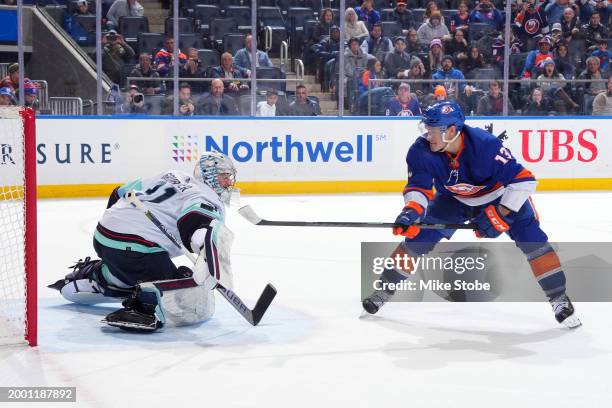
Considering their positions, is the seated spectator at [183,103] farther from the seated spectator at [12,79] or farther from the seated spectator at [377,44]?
the seated spectator at [377,44]

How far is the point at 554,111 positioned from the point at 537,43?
80 centimetres

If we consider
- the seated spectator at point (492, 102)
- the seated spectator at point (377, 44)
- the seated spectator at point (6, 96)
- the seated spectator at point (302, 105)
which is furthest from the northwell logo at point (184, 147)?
the seated spectator at point (492, 102)

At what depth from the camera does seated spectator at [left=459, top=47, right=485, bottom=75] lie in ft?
33.0

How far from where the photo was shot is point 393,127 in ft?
32.7

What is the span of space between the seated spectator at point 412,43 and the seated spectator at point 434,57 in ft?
0.41

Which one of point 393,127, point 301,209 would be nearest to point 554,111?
point 393,127

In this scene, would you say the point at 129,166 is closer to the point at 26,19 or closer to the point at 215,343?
the point at 26,19

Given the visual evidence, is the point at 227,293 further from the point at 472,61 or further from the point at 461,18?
the point at 461,18

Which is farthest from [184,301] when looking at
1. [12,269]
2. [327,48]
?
[327,48]

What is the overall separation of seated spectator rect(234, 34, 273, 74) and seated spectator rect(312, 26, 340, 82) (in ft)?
1.72

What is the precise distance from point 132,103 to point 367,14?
2650 millimetres

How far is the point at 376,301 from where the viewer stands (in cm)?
436

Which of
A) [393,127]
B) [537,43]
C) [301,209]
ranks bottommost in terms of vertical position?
[301,209]

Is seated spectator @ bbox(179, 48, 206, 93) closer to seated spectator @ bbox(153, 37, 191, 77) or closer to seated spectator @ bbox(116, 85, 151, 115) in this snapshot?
seated spectator @ bbox(153, 37, 191, 77)
